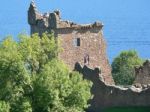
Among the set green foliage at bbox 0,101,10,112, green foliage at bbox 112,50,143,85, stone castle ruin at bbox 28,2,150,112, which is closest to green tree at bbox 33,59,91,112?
green foliage at bbox 0,101,10,112

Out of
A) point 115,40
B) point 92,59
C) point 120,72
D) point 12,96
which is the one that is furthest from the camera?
point 115,40

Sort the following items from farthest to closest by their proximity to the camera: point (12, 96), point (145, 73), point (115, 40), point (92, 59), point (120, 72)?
point (115, 40) → point (120, 72) → point (92, 59) → point (145, 73) → point (12, 96)

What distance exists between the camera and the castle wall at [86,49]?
56.3 m

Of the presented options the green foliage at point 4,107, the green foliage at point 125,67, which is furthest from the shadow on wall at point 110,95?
the green foliage at point 125,67

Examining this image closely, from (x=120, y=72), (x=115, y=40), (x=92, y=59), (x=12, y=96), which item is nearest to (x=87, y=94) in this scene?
(x=12, y=96)

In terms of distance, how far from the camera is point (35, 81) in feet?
135

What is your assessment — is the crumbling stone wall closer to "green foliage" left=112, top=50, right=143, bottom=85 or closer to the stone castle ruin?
the stone castle ruin

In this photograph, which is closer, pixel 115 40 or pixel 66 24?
pixel 66 24

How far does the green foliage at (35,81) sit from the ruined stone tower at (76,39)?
1289 cm

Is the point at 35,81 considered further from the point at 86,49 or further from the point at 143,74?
the point at 86,49

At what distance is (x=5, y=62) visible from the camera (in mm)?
40469

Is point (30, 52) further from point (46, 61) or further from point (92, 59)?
point (92, 59)

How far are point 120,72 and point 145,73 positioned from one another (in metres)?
18.4

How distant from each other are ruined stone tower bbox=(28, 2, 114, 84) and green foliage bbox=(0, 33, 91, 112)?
1289 centimetres
